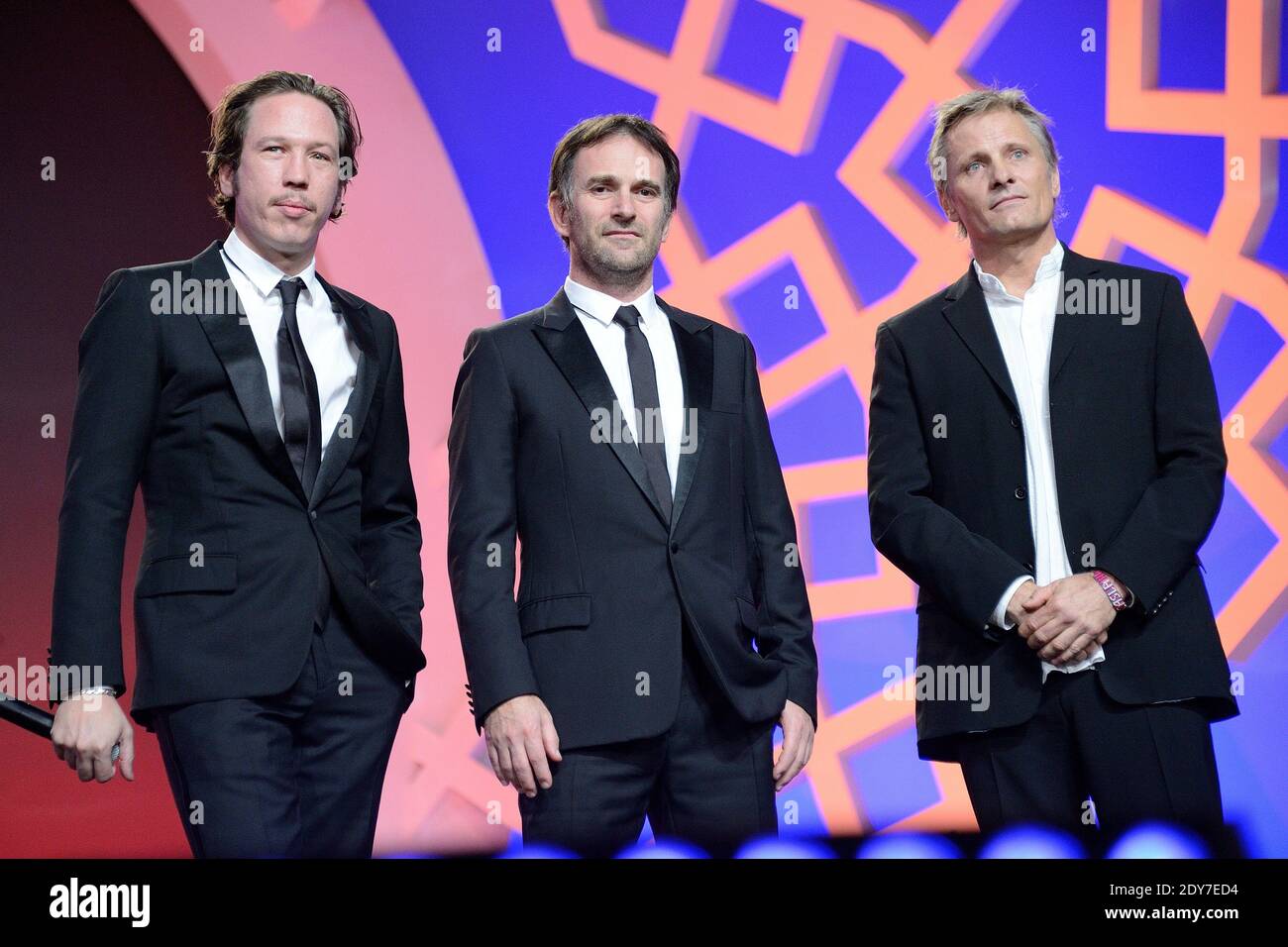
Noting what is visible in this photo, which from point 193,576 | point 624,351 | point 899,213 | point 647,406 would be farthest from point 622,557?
point 899,213

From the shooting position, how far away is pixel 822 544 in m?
3.92

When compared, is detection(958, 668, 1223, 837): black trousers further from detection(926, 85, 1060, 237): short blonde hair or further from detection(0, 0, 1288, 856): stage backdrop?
detection(0, 0, 1288, 856): stage backdrop

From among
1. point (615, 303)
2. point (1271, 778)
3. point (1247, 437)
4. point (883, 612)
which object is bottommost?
point (1271, 778)

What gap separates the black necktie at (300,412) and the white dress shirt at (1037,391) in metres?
1.26

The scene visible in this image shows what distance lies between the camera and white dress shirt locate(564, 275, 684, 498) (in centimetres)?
264

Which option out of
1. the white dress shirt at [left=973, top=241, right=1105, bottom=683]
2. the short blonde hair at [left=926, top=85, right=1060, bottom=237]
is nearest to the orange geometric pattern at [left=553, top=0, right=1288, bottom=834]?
the short blonde hair at [left=926, top=85, right=1060, bottom=237]

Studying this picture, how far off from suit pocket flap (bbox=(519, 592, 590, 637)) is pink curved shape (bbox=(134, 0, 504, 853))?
4.46ft

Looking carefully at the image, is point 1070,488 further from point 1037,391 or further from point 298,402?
point 298,402

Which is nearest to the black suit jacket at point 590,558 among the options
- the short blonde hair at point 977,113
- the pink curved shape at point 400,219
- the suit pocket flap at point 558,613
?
the suit pocket flap at point 558,613

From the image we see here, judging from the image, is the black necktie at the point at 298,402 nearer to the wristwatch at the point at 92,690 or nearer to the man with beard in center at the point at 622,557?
the man with beard in center at the point at 622,557

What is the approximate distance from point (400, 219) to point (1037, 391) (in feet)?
6.60

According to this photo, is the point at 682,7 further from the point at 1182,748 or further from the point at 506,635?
the point at 1182,748
